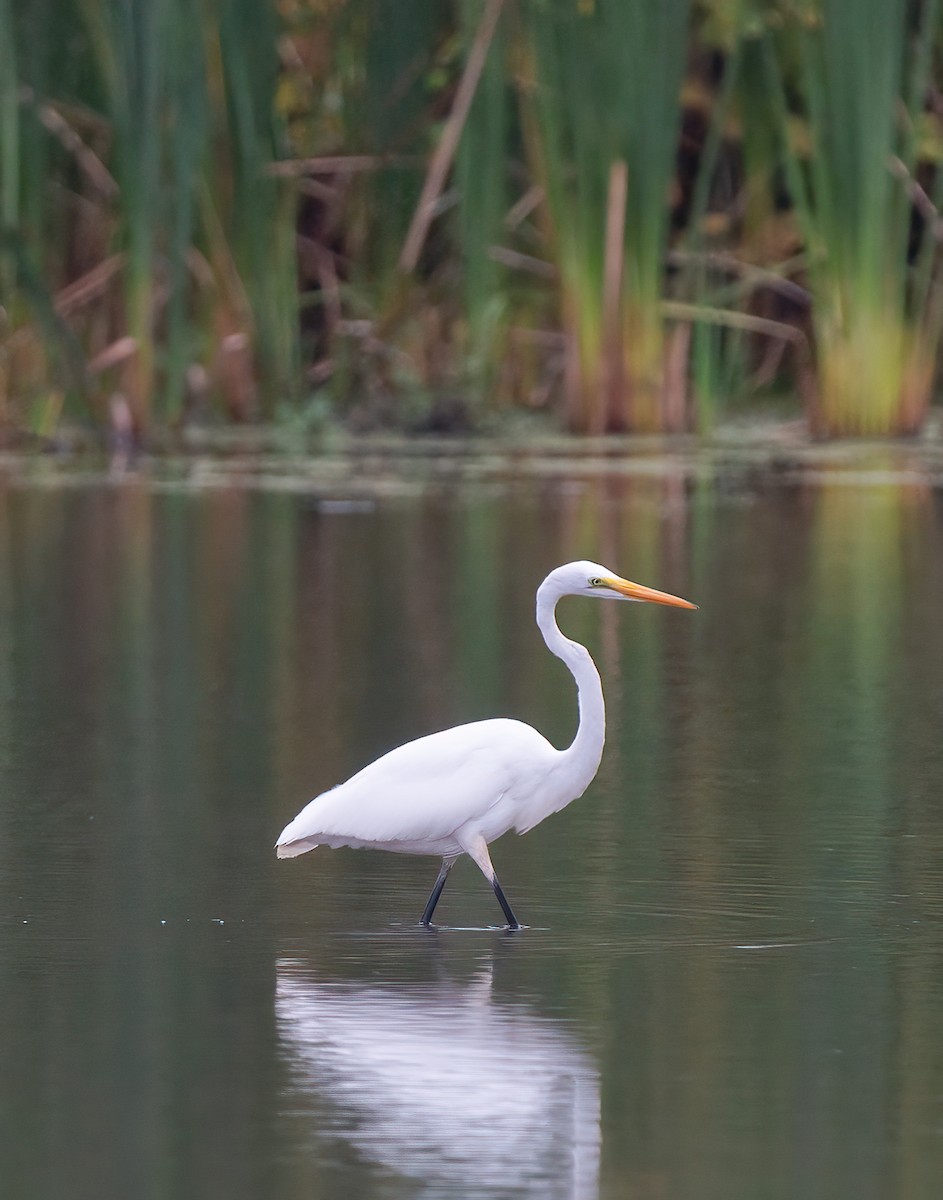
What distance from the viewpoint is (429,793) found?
5.45 metres

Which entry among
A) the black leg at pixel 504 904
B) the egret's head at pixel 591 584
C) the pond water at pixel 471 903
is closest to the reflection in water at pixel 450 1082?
the pond water at pixel 471 903

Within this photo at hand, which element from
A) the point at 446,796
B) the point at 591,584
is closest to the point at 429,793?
the point at 446,796

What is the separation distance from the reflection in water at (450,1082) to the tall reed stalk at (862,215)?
11.3 metres

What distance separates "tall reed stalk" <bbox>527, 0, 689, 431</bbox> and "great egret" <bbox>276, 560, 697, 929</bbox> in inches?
416

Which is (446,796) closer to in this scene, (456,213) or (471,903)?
(471,903)

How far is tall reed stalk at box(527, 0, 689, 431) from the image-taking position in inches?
620

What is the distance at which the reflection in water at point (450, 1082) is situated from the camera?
3807 millimetres

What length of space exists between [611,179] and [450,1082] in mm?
12472

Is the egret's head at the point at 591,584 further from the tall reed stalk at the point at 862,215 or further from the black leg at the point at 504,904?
the tall reed stalk at the point at 862,215

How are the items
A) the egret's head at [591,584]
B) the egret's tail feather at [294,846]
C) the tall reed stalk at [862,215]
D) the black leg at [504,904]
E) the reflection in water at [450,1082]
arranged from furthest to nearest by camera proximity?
the tall reed stalk at [862,215] < the egret's head at [591,584] < the egret's tail feather at [294,846] < the black leg at [504,904] < the reflection in water at [450,1082]

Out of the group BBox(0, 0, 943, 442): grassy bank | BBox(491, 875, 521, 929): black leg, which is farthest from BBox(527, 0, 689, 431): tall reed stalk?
BBox(491, 875, 521, 929): black leg

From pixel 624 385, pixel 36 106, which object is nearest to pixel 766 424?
pixel 624 385

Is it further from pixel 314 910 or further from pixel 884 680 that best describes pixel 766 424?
pixel 314 910

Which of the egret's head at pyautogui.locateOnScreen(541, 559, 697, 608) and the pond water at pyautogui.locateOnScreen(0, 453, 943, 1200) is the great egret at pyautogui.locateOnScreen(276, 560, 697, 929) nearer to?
the pond water at pyautogui.locateOnScreen(0, 453, 943, 1200)
